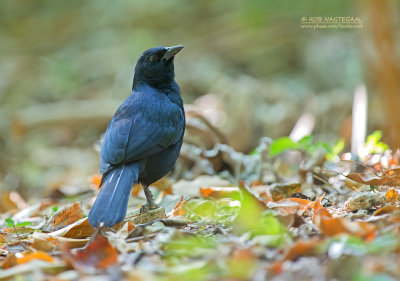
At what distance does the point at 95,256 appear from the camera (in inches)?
89.8

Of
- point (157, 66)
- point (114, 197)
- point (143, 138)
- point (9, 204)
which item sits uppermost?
point (157, 66)

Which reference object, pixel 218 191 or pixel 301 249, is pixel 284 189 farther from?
pixel 301 249

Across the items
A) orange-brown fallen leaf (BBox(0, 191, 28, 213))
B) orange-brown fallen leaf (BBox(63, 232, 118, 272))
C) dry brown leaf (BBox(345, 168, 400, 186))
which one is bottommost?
orange-brown fallen leaf (BBox(0, 191, 28, 213))

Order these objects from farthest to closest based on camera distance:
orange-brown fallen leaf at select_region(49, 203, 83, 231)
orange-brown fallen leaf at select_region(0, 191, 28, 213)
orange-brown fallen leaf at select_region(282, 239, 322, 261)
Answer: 1. orange-brown fallen leaf at select_region(0, 191, 28, 213)
2. orange-brown fallen leaf at select_region(49, 203, 83, 231)
3. orange-brown fallen leaf at select_region(282, 239, 322, 261)

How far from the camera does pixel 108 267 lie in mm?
2184

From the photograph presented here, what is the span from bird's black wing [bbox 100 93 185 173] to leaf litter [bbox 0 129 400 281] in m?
0.43

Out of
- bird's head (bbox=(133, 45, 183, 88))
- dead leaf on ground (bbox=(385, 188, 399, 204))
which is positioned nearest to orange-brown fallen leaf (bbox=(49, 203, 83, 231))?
bird's head (bbox=(133, 45, 183, 88))

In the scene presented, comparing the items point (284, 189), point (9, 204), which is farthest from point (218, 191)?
point (9, 204)

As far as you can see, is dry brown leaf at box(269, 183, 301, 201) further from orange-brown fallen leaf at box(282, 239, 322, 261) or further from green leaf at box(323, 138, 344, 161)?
orange-brown fallen leaf at box(282, 239, 322, 261)

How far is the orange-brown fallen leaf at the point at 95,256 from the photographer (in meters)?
2.21

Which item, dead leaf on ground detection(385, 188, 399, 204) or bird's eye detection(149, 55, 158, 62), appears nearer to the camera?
dead leaf on ground detection(385, 188, 399, 204)

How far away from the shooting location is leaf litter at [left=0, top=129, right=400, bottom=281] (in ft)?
6.38

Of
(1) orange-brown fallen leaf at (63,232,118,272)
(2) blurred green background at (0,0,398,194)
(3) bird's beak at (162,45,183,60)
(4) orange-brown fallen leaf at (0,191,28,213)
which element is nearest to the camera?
(1) orange-brown fallen leaf at (63,232,118,272)

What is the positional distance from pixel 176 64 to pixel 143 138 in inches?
231
